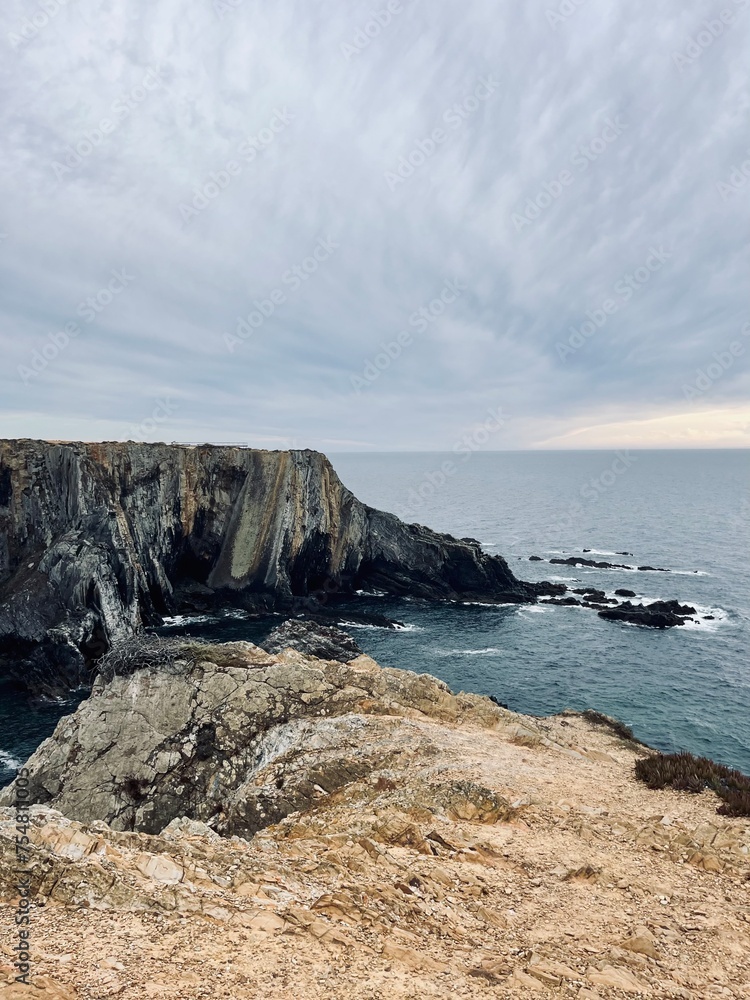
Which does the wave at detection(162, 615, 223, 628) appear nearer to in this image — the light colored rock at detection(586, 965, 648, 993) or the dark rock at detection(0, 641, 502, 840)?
the dark rock at detection(0, 641, 502, 840)

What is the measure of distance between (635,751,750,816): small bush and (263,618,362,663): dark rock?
686 inches

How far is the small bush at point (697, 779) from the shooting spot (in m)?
13.8

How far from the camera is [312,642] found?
111ft

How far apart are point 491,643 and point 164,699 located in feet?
124

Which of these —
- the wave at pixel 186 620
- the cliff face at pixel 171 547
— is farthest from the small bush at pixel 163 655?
the wave at pixel 186 620

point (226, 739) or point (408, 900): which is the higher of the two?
point (408, 900)

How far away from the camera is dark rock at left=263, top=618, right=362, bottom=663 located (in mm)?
32312

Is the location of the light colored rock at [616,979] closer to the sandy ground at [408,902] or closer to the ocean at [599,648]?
the sandy ground at [408,902]

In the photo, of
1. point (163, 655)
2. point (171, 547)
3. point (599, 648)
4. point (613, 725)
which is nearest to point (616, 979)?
point (163, 655)

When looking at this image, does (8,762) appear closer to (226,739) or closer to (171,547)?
(226,739)

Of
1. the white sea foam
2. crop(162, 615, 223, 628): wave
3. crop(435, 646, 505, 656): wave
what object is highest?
crop(162, 615, 223, 628): wave

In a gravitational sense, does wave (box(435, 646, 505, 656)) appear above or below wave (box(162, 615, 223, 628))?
below

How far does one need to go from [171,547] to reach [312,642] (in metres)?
30.7

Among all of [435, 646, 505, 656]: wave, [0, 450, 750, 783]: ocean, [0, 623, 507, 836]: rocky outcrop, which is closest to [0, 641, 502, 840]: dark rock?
[0, 623, 507, 836]: rocky outcrop
